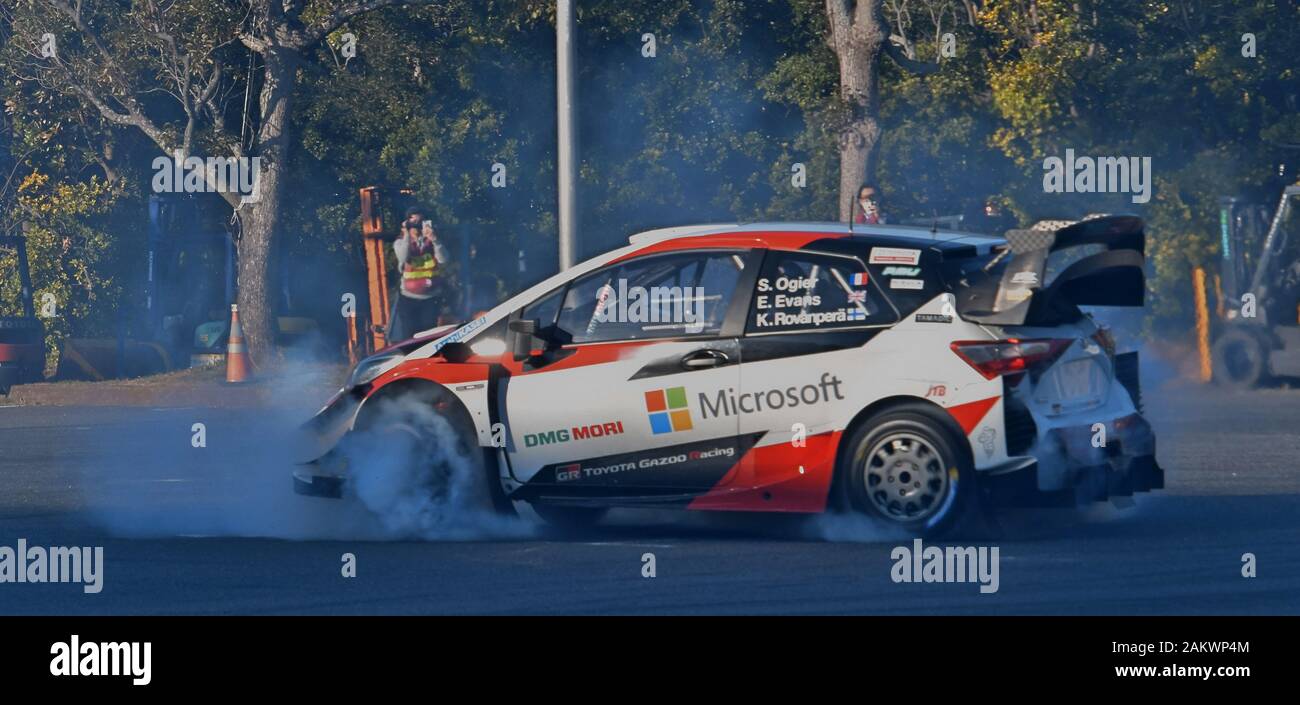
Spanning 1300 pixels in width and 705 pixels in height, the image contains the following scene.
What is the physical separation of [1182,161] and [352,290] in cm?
1216

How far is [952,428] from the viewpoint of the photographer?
980 cm

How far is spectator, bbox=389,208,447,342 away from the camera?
21.5 metres

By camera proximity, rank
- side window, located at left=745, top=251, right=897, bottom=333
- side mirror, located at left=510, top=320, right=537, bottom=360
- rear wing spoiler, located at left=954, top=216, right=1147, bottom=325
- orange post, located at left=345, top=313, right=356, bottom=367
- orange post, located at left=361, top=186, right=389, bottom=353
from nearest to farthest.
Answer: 1. rear wing spoiler, located at left=954, top=216, right=1147, bottom=325
2. side window, located at left=745, top=251, right=897, bottom=333
3. side mirror, located at left=510, top=320, right=537, bottom=360
4. orange post, located at left=361, top=186, right=389, bottom=353
5. orange post, located at left=345, top=313, right=356, bottom=367

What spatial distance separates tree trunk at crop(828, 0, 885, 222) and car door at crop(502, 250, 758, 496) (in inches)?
540

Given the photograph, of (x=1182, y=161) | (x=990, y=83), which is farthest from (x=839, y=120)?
(x=1182, y=161)

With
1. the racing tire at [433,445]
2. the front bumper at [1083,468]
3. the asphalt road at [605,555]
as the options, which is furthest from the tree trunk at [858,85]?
the racing tire at [433,445]

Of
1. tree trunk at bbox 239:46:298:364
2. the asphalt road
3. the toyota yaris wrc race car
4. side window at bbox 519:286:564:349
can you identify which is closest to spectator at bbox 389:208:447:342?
tree trunk at bbox 239:46:298:364

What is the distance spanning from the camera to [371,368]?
35.4 ft

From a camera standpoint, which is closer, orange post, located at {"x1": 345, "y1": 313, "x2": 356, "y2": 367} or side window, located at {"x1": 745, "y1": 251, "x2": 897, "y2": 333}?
side window, located at {"x1": 745, "y1": 251, "x2": 897, "y2": 333}

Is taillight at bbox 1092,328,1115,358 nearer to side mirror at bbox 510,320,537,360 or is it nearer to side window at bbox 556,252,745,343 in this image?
side window at bbox 556,252,745,343

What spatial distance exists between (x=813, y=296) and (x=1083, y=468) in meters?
1.60

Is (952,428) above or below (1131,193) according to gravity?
below

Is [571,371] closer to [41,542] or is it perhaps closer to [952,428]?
[952,428]

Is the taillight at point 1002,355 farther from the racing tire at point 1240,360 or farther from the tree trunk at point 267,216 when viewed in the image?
the tree trunk at point 267,216
